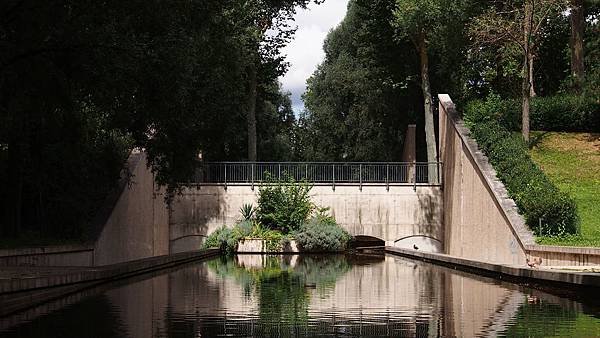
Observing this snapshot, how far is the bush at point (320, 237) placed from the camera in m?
34.0

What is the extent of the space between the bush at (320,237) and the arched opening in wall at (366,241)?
2.92m

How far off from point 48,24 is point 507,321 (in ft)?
30.5

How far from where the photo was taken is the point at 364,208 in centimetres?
3644

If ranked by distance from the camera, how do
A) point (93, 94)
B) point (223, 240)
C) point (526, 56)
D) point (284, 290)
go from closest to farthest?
point (284, 290) → point (93, 94) → point (526, 56) → point (223, 240)

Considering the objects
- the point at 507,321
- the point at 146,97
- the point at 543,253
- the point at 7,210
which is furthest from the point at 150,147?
the point at 507,321

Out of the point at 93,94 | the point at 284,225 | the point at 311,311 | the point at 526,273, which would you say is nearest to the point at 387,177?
the point at 284,225

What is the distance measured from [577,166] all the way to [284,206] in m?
12.6

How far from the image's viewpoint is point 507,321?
9453mm

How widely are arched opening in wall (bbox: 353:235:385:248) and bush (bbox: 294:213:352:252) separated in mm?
2918

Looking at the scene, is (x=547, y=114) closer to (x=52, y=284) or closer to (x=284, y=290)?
(x=284, y=290)

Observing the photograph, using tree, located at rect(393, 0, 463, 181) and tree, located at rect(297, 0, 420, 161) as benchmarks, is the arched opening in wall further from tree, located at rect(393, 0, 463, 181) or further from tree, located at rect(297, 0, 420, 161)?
tree, located at rect(297, 0, 420, 161)

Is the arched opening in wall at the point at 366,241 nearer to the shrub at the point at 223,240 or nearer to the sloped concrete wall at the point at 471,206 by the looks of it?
the sloped concrete wall at the point at 471,206

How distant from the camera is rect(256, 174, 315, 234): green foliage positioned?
1385 inches

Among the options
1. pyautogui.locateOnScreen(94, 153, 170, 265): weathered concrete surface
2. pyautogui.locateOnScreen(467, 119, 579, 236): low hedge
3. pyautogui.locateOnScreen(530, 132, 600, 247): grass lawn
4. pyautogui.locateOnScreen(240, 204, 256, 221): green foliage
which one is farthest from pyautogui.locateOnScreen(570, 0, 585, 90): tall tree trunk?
pyautogui.locateOnScreen(94, 153, 170, 265): weathered concrete surface
